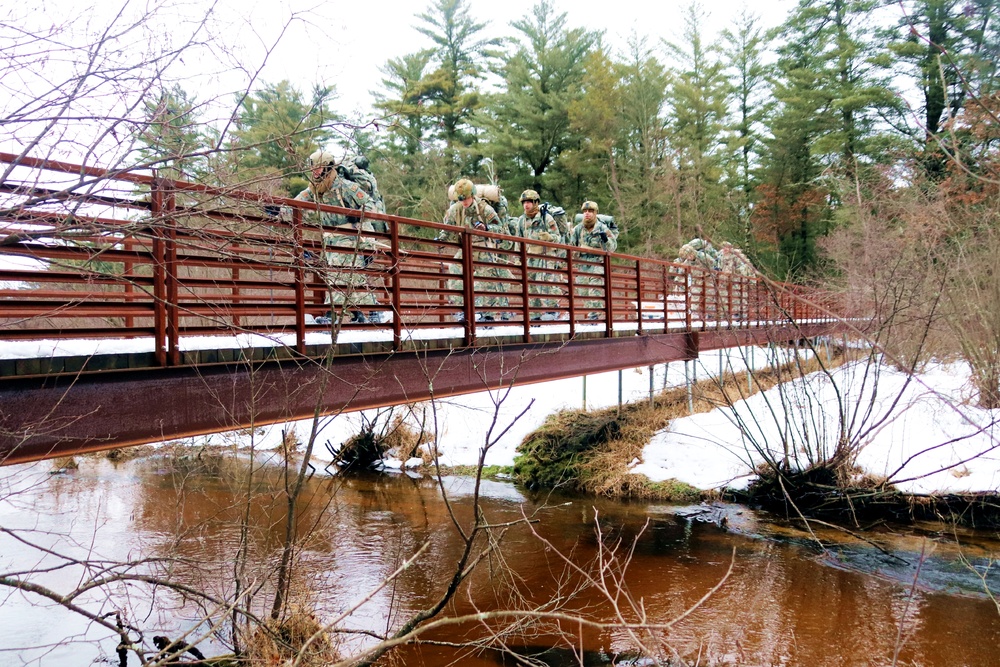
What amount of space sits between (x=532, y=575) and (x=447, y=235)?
482 centimetres

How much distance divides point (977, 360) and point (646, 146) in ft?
61.6

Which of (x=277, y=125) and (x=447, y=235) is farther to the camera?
(x=447, y=235)

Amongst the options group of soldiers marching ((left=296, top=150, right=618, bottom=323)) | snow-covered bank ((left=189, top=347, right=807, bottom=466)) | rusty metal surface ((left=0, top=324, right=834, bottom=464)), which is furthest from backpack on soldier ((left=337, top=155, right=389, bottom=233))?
snow-covered bank ((left=189, top=347, right=807, bottom=466))

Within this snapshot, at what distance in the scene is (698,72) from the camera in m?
33.0

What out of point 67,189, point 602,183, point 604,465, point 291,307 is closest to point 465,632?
point 291,307

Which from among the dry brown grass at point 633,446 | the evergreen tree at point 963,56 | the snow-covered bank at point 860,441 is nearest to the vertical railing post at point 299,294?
the evergreen tree at point 963,56

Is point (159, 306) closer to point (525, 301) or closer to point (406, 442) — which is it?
point (525, 301)

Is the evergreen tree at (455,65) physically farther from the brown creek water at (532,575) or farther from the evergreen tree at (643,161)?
the brown creek water at (532,575)

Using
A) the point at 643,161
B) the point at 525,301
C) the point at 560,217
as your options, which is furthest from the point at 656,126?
the point at 525,301

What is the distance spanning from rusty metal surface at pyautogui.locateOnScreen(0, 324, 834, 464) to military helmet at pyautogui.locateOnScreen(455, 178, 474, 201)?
3.50m

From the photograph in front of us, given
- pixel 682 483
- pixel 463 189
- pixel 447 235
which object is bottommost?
pixel 682 483

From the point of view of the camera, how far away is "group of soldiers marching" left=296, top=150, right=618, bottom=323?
17.4 feet

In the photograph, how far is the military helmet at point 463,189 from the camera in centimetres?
1012

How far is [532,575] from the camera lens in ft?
26.1
